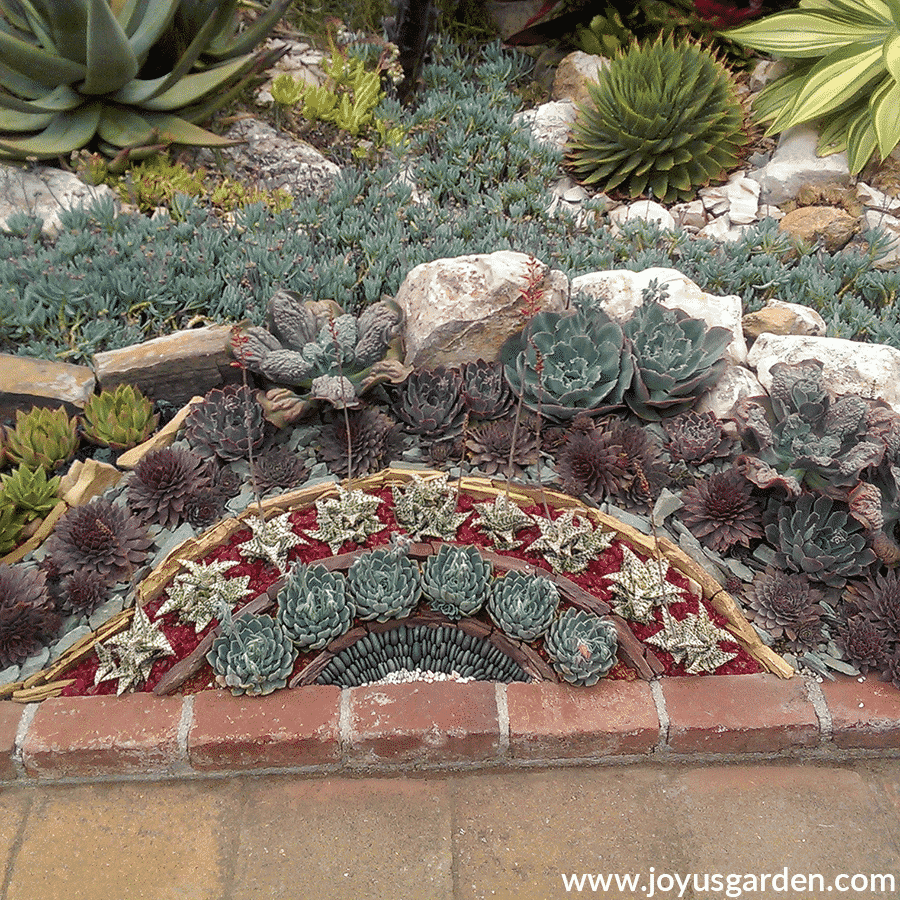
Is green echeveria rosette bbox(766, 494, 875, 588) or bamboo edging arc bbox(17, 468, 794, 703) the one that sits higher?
green echeveria rosette bbox(766, 494, 875, 588)

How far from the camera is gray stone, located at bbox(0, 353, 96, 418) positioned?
2760 mm

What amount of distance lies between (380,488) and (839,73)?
11.0 ft

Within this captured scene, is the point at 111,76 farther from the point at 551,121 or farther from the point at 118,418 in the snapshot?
the point at 551,121

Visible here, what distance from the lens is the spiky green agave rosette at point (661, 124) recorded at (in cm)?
422

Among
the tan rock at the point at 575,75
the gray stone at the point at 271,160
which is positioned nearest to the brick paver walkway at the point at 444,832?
the gray stone at the point at 271,160

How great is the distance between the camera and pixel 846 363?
2846mm

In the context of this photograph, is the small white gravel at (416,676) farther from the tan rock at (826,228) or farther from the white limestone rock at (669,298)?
the tan rock at (826,228)

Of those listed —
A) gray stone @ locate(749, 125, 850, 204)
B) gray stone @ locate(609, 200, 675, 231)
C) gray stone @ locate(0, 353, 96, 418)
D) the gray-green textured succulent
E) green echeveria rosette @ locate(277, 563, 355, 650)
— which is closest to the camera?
green echeveria rosette @ locate(277, 563, 355, 650)

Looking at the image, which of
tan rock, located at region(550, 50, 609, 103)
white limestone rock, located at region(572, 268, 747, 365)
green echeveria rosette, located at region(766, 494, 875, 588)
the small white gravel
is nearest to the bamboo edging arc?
green echeveria rosette, located at region(766, 494, 875, 588)

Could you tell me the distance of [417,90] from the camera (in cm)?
509

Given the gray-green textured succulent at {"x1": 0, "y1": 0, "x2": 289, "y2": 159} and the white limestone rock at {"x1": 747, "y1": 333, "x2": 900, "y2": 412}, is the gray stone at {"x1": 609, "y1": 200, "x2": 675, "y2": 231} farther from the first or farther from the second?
the gray-green textured succulent at {"x1": 0, "y1": 0, "x2": 289, "y2": 159}

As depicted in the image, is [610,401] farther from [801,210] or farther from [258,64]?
[258,64]

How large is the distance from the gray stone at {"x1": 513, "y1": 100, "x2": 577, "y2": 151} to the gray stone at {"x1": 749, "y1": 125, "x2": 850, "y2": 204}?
3.77 ft

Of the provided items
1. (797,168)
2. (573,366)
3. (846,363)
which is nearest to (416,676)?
(573,366)
